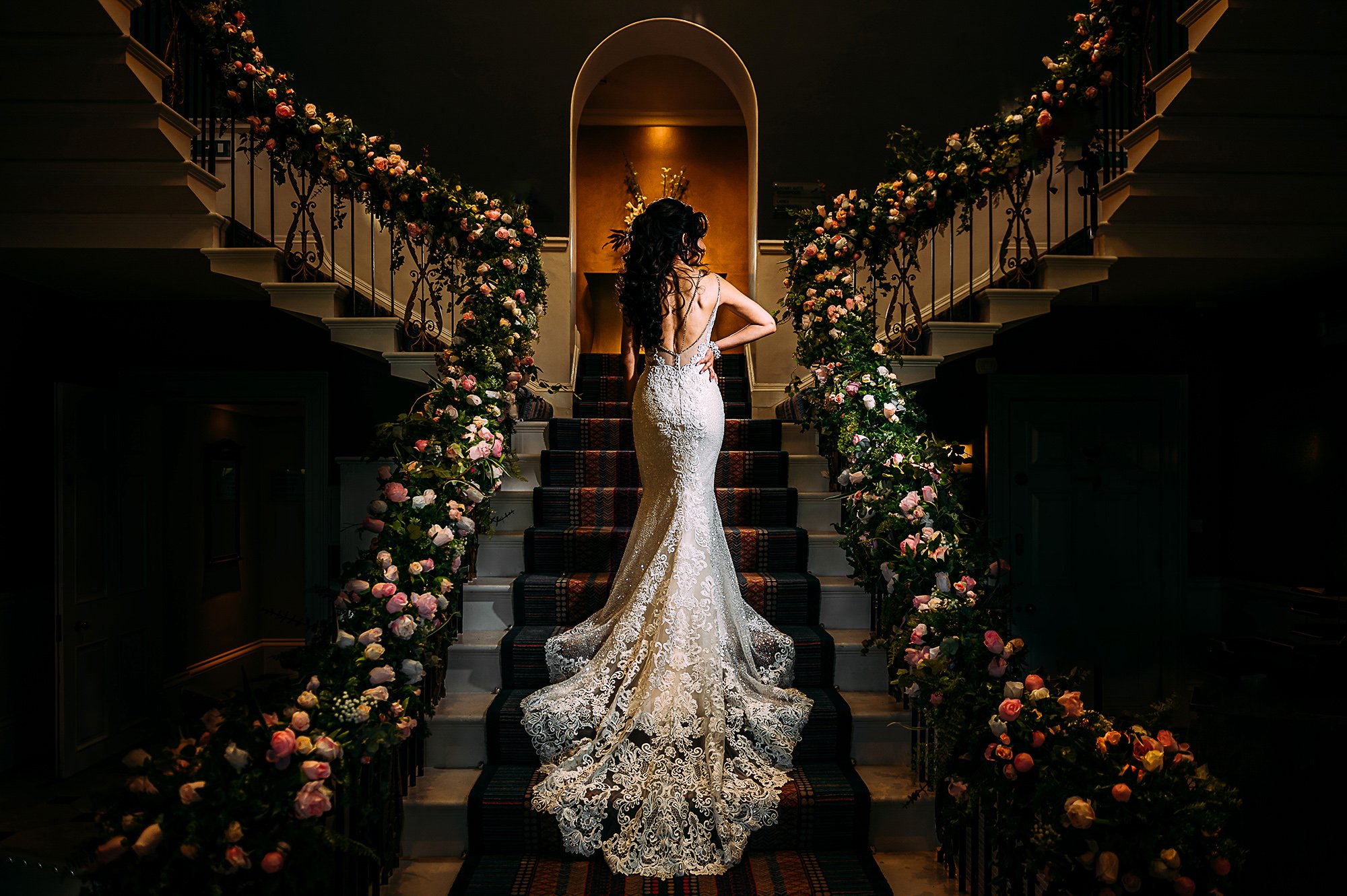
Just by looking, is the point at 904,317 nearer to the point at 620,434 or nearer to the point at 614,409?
the point at 620,434

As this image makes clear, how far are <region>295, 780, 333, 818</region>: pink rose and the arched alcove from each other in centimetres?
632

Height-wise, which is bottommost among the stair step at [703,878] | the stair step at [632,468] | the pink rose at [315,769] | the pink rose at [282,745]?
the stair step at [703,878]

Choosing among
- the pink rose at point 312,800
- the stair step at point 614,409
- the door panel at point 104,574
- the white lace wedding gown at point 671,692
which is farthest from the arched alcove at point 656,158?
the pink rose at point 312,800

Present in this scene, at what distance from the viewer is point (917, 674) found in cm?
236

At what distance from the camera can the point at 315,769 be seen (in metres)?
1.79

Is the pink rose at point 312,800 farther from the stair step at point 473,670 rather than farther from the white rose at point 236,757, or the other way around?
the stair step at point 473,670

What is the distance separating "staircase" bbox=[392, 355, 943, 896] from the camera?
99.6 inches

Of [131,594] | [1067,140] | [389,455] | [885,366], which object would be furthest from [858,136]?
[131,594]

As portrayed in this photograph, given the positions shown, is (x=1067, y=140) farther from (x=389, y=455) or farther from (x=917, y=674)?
(x=389, y=455)

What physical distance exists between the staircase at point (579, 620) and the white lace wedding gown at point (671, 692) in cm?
11

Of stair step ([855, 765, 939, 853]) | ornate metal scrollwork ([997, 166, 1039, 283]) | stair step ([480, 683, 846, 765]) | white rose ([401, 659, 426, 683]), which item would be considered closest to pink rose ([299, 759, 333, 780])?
white rose ([401, 659, 426, 683])

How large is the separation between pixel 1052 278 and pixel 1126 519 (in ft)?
8.60

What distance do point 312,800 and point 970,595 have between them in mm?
1983

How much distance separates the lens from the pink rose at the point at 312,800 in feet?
5.74
